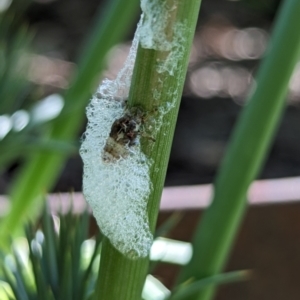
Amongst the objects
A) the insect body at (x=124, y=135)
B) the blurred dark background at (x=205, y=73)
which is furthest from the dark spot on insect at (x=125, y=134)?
the blurred dark background at (x=205, y=73)

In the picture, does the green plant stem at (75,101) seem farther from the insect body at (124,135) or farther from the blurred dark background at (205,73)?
the blurred dark background at (205,73)

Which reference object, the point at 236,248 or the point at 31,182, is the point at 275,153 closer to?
the point at 236,248

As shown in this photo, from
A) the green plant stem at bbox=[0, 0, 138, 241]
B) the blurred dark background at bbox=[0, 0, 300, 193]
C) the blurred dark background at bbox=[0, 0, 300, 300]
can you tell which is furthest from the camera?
the blurred dark background at bbox=[0, 0, 300, 193]

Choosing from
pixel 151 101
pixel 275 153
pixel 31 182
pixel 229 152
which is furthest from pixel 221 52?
pixel 151 101

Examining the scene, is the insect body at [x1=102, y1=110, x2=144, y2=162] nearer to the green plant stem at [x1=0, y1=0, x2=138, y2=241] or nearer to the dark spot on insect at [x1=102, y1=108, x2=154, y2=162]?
the dark spot on insect at [x1=102, y1=108, x2=154, y2=162]

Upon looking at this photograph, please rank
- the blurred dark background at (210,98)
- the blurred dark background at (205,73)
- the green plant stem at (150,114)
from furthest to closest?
the blurred dark background at (205,73) → the blurred dark background at (210,98) → the green plant stem at (150,114)

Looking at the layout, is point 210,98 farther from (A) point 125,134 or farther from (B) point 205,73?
(A) point 125,134

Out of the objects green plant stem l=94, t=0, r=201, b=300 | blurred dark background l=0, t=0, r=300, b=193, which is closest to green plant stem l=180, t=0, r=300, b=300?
green plant stem l=94, t=0, r=201, b=300
